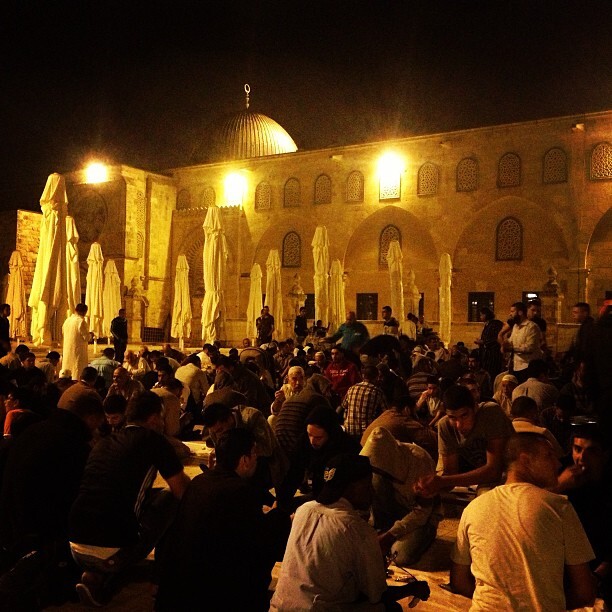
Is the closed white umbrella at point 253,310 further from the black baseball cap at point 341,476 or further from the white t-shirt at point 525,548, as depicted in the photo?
the white t-shirt at point 525,548

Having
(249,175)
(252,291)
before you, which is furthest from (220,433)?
(249,175)

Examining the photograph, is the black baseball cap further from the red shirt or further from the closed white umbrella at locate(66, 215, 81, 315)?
the closed white umbrella at locate(66, 215, 81, 315)

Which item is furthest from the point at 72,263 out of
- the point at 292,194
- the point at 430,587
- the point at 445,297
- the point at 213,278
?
the point at 292,194

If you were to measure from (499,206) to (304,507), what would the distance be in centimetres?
2855

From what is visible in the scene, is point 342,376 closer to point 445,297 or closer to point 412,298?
point 445,297

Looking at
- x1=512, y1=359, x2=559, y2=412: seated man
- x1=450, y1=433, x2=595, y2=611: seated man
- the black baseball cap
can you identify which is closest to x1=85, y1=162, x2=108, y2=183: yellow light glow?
x1=512, y1=359, x2=559, y2=412: seated man

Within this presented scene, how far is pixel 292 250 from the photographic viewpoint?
3522cm

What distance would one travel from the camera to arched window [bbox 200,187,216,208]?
36.9m

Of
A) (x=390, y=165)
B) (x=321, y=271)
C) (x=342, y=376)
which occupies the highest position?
(x=390, y=165)

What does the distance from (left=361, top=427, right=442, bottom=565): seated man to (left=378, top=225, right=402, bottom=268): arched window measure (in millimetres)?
28047

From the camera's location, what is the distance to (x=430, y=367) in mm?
10766

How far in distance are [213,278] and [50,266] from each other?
5.35 m

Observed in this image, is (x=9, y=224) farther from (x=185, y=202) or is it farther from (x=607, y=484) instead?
(x=607, y=484)

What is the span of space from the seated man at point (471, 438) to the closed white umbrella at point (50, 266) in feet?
26.7
